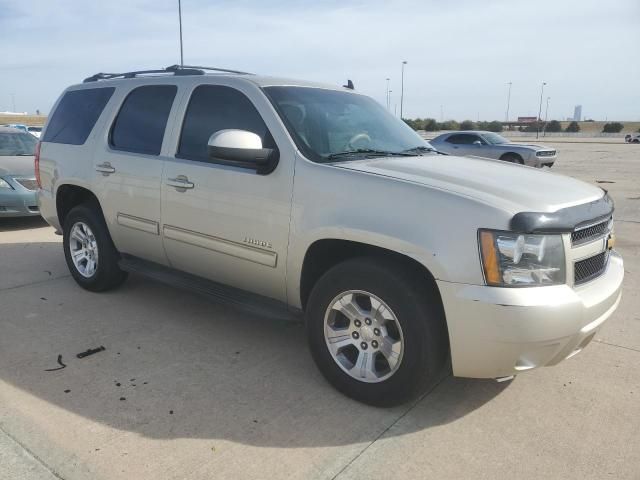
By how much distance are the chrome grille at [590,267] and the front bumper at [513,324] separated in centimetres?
5

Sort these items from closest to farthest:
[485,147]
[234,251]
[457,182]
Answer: [457,182] < [234,251] < [485,147]

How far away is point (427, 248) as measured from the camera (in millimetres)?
2680

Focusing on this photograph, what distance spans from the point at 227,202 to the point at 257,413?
1.36 metres

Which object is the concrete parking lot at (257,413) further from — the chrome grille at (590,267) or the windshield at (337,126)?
the windshield at (337,126)

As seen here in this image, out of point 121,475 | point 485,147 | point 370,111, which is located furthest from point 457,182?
point 485,147

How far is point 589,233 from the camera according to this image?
2893mm

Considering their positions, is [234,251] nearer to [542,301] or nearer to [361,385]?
[361,385]

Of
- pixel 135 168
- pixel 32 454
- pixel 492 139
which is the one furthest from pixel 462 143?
pixel 32 454

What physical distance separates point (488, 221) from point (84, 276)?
3.89 meters

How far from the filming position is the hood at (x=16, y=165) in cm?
800

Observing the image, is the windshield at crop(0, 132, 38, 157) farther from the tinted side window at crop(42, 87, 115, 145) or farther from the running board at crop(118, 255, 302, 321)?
the running board at crop(118, 255, 302, 321)

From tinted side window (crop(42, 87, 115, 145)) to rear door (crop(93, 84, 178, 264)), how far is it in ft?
0.98

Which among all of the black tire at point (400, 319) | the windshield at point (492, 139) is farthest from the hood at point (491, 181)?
the windshield at point (492, 139)

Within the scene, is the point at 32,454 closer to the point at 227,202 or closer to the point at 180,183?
the point at 227,202
